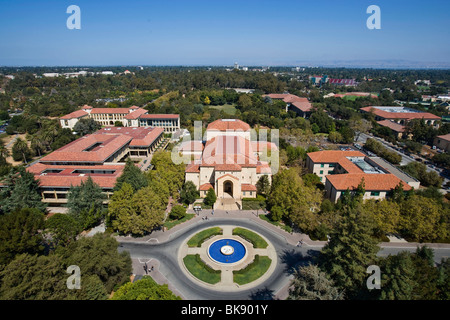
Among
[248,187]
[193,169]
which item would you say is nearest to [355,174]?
[248,187]

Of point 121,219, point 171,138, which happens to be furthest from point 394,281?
point 171,138

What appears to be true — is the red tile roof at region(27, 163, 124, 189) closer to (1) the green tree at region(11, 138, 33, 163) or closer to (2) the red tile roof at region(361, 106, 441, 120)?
(1) the green tree at region(11, 138, 33, 163)

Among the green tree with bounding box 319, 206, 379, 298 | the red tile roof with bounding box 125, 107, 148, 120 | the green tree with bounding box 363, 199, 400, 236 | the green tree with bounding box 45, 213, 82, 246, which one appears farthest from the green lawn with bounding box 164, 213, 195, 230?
the red tile roof with bounding box 125, 107, 148, 120

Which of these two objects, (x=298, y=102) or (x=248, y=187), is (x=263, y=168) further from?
(x=298, y=102)

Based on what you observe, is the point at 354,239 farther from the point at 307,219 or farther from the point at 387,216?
the point at 387,216

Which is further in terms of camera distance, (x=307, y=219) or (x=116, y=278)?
(x=307, y=219)

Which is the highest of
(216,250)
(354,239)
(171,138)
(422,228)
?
(171,138)

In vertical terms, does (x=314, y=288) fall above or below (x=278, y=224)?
above

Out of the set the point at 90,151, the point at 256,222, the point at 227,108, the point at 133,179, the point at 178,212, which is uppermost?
the point at 227,108

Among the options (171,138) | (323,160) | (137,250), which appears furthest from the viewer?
(171,138)
